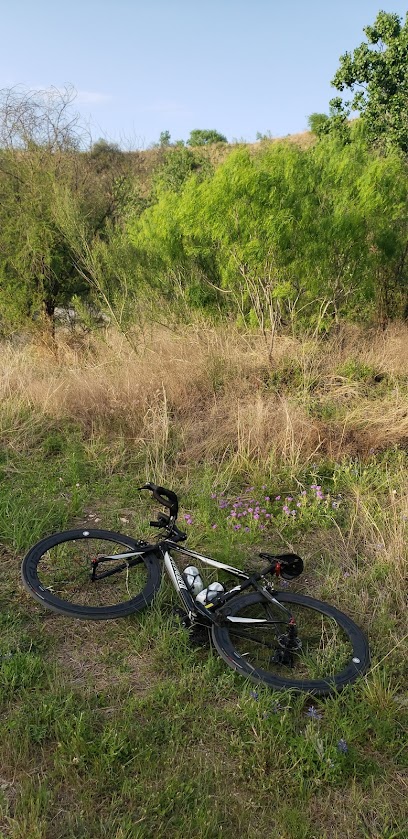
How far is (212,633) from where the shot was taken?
2.66 meters

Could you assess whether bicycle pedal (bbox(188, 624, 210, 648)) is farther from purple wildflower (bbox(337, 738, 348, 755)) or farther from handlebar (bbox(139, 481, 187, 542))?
purple wildflower (bbox(337, 738, 348, 755))

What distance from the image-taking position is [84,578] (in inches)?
129

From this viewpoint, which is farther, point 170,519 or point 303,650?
point 170,519

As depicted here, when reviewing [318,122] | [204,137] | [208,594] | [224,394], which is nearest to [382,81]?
[318,122]

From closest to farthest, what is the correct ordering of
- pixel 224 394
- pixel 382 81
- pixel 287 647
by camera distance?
pixel 287 647 < pixel 224 394 < pixel 382 81

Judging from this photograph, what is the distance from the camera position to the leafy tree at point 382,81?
33.9 ft

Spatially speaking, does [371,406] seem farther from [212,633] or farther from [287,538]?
[212,633]

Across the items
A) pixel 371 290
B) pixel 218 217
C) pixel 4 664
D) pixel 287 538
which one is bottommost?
pixel 287 538

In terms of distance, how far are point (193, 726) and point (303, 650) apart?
0.68m

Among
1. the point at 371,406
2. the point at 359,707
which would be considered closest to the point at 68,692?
the point at 359,707

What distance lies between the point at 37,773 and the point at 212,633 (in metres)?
0.91

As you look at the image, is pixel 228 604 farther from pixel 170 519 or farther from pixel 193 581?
pixel 170 519

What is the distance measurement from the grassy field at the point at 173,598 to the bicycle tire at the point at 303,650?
7 cm

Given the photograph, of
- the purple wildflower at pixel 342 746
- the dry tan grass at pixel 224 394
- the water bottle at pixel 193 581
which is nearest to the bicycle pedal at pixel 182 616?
the water bottle at pixel 193 581
